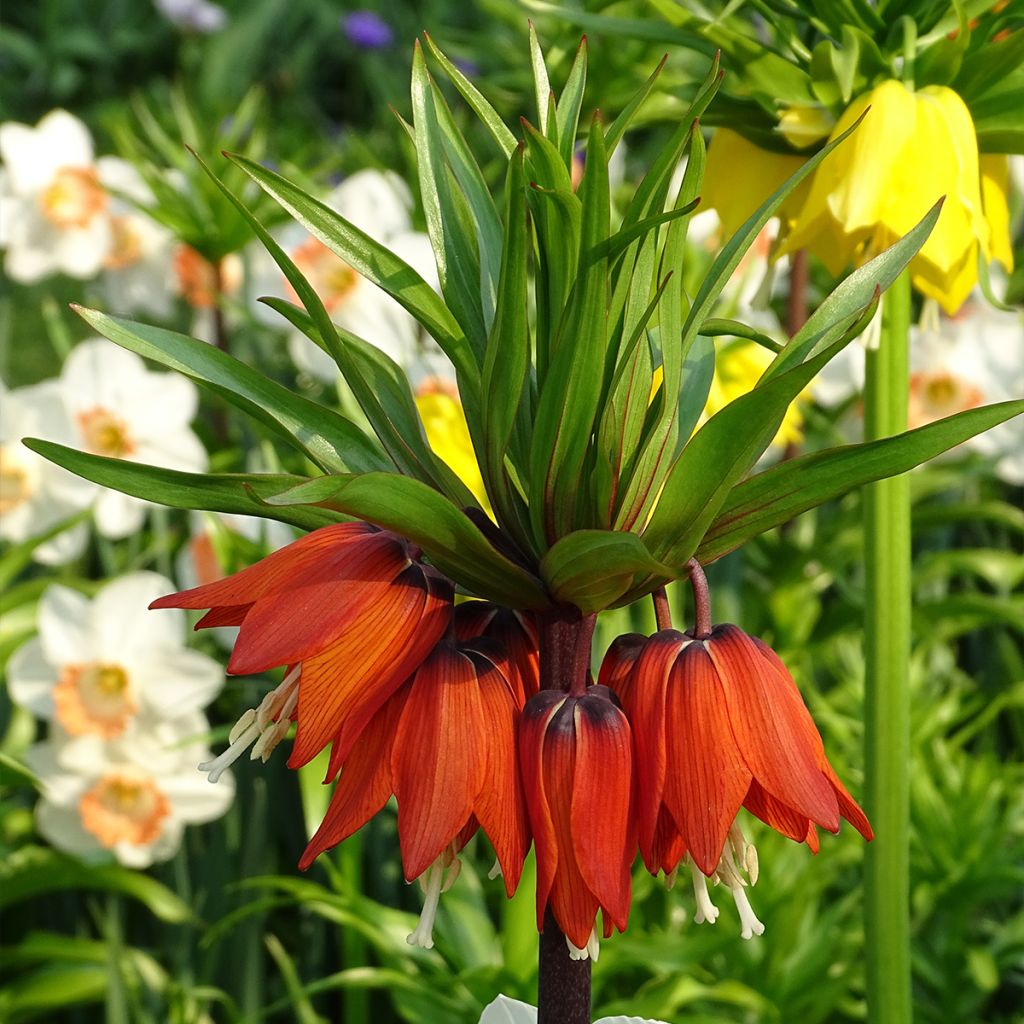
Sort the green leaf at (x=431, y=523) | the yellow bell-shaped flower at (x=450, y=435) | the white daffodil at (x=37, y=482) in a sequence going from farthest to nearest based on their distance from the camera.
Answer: the white daffodil at (x=37, y=482), the yellow bell-shaped flower at (x=450, y=435), the green leaf at (x=431, y=523)

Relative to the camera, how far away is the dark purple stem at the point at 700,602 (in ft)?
1.79

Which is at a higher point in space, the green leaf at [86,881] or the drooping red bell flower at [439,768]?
the drooping red bell flower at [439,768]

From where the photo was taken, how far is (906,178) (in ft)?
2.73

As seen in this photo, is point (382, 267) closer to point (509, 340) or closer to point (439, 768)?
point (509, 340)

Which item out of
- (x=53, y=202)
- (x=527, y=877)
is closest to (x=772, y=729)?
(x=527, y=877)

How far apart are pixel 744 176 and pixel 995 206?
16cm

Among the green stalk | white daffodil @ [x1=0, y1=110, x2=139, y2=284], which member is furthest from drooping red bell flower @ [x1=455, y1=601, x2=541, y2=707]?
white daffodil @ [x1=0, y1=110, x2=139, y2=284]

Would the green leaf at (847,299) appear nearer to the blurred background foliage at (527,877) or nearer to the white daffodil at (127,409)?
the blurred background foliage at (527,877)

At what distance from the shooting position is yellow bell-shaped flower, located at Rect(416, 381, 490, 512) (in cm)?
127

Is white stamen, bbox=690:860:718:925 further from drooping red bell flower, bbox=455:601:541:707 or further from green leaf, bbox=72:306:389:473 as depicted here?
green leaf, bbox=72:306:389:473

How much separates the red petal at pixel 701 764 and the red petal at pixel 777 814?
26 mm

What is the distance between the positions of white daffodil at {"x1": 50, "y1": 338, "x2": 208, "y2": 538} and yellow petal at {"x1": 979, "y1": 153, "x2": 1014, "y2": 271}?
853mm

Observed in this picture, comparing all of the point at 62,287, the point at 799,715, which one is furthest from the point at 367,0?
the point at 799,715

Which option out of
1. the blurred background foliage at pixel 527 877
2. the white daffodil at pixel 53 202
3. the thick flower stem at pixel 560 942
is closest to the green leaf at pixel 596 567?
the thick flower stem at pixel 560 942
